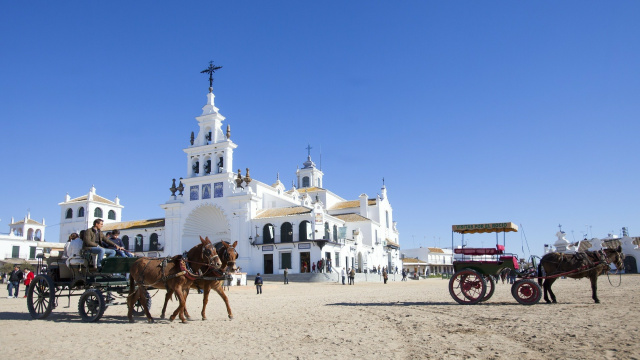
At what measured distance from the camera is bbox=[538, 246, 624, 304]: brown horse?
13688 mm

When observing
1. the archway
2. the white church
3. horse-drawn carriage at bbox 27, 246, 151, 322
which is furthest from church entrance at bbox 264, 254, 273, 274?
horse-drawn carriage at bbox 27, 246, 151, 322

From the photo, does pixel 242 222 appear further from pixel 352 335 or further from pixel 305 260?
pixel 352 335

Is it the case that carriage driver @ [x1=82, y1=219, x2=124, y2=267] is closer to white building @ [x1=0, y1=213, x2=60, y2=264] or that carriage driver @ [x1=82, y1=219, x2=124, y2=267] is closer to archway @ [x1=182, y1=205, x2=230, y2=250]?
archway @ [x1=182, y1=205, x2=230, y2=250]

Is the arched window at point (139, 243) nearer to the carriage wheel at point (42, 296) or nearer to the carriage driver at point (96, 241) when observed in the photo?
the carriage wheel at point (42, 296)

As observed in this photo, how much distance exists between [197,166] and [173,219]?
19.5 feet

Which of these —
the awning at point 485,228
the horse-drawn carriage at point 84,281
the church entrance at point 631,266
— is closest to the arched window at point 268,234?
the awning at point 485,228

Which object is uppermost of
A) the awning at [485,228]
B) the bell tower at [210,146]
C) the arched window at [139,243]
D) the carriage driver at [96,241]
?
the bell tower at [210,146]

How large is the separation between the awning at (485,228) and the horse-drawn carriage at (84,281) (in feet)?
33.8

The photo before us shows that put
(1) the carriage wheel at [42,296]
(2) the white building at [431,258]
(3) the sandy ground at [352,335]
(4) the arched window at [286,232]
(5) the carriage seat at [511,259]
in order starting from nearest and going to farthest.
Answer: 1. (3) the sandy ground at [352,335]
2. (1) the carriage wheel at [42,296]
3. (5) the carriage seat at [511,259]
4. (4) the arched window at [286,232]
5. (2) the white building at [431,258]

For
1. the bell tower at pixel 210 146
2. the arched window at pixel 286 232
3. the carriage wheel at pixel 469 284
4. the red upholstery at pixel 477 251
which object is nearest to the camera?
the carriage wheel at pixel 469 284

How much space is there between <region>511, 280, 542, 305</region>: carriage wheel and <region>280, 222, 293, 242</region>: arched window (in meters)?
29.7

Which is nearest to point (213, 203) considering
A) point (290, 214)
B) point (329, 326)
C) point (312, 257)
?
point (290, 214)

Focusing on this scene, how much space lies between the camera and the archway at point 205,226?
46.9 m

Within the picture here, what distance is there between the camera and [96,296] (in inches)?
431
